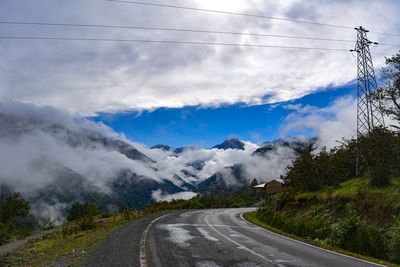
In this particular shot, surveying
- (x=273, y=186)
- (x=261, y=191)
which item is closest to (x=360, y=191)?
(x=273, y=186)

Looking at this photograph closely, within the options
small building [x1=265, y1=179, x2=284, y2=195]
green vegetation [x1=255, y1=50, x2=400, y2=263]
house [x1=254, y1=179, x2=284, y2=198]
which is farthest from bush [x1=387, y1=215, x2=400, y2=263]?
small building [x1=265, y1=179, x2=284, y2=195]

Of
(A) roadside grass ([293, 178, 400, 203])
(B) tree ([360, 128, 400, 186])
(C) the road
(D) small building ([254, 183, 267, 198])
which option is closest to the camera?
(C) the road

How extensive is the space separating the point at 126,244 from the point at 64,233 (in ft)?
34.8

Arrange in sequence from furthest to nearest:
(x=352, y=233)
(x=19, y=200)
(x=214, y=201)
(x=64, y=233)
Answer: (x=214, y=201)
(x=19, y=200)
(x=64, y=233)
(x=352, y=233)

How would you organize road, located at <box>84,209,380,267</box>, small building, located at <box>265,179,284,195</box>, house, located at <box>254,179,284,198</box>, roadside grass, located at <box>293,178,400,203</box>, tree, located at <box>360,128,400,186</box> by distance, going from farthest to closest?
small building, located at <box>265,179,284,195</box>, house, located at <box>254,179,284,198</box>, tree, located at <box>360,128,400,186</box>, roadside grass, located at <box>293,178,400,203</box>, road, located at <box>84,209,380,267</box>

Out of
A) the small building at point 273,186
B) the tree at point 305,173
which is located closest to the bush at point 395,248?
the tree at point 305,173

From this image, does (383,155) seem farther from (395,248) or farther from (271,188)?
(271,188)

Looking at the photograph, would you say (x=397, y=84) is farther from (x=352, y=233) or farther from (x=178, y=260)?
(x=178, y=260)

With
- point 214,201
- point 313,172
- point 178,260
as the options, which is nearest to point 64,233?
point 178,260

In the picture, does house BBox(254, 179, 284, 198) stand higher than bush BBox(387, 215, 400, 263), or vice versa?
house BBox(254, 179, 284, 198)

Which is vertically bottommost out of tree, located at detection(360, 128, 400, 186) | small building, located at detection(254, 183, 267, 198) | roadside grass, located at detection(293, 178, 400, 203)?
roadside grass, located at detection(293, 178, 400, 203)

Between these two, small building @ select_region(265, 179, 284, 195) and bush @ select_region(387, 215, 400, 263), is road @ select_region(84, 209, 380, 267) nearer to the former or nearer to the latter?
bush @ select_region(387, 215, 400, 263)

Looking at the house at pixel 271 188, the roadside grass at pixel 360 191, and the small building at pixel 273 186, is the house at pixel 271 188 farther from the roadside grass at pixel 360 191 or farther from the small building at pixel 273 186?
the roadside grass at pixel 360 191

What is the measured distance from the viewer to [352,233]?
1877 cm
